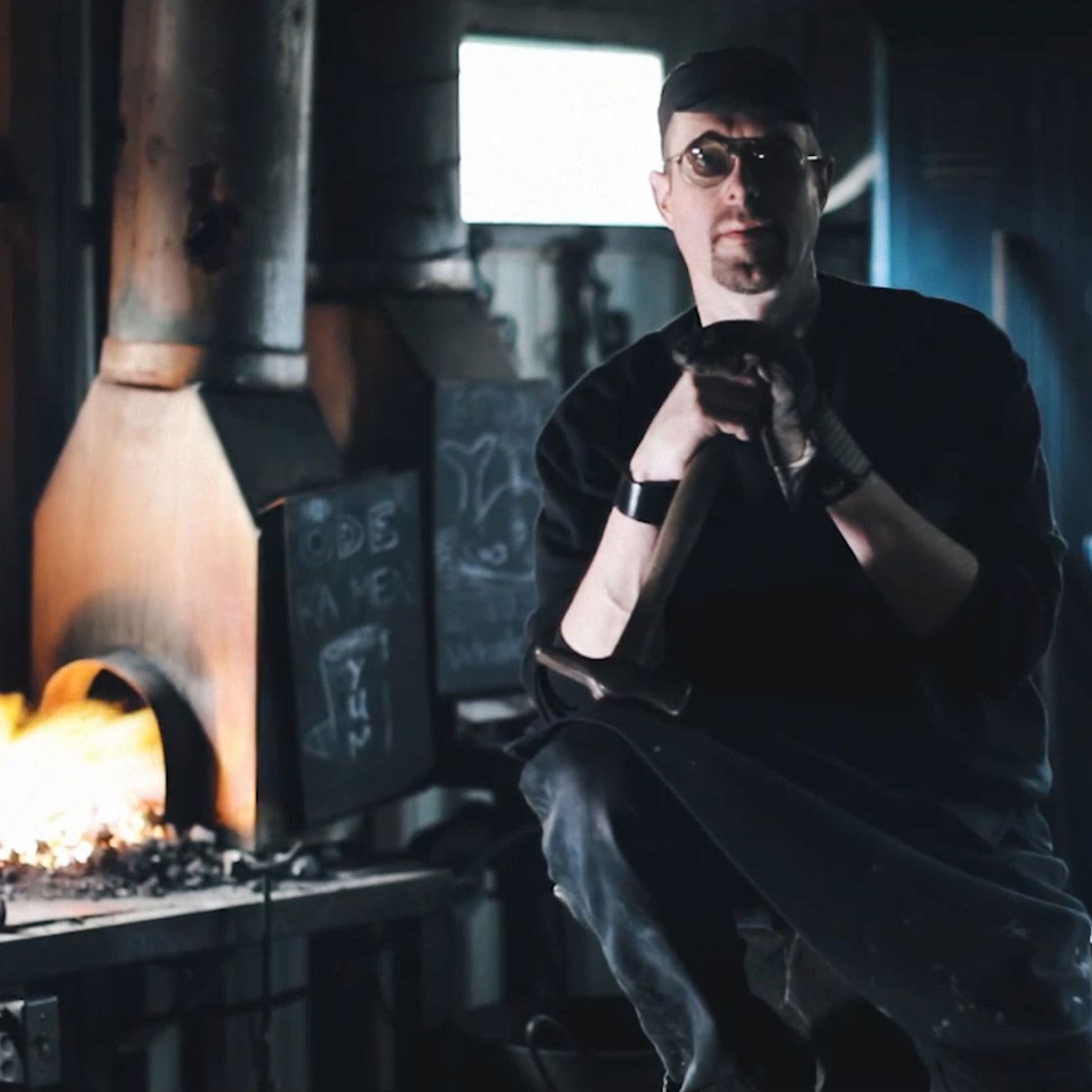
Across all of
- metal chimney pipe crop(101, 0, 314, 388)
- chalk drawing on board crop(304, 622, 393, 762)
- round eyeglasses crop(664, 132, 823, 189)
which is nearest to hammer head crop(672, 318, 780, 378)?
round eyeglasses crop(664, 132, 823, 189)

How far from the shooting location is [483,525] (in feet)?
16.5

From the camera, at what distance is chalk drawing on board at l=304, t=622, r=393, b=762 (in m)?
4.43

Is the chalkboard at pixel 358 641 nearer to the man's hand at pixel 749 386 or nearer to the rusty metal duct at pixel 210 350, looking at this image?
the rusty metal duct at pixel 210 350

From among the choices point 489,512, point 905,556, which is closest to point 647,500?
point 905,556

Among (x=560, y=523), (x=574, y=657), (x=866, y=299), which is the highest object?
(x=866, y=299)

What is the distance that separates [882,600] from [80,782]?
2.48m

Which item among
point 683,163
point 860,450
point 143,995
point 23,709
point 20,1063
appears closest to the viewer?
point 860,450

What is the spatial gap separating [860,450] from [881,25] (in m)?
2.99

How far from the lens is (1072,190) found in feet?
16.8

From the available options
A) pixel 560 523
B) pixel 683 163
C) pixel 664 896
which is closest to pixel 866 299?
pixel 683 163

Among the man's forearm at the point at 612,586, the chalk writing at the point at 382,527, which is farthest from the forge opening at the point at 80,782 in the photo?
the man's forearm at the point at 612,586

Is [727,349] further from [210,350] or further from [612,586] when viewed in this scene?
[210,350]

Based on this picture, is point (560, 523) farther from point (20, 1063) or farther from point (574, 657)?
point (20, 1063)

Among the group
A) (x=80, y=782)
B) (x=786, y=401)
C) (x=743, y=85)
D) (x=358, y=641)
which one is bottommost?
(x=80, y=782)
